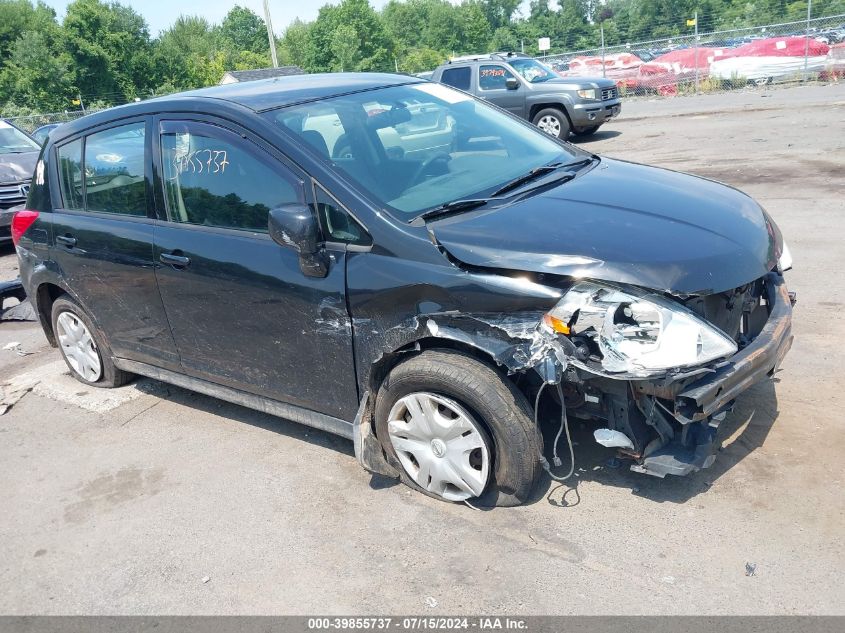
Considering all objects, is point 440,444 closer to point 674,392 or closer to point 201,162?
point 674,392

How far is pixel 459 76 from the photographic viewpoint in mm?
16969

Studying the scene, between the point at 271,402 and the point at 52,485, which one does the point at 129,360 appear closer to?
the point at 52,485

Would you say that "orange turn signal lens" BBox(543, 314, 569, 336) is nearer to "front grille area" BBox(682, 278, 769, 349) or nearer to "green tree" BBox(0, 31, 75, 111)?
"front grille area" BBox(682, 278, 769, 349)

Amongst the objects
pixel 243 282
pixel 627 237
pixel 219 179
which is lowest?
pixel 243 282

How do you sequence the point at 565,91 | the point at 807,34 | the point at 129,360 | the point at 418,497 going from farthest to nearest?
the point at 807,34, the point at 565,91, the point at 129,360, the point at 418,497

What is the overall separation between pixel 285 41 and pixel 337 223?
310 feet

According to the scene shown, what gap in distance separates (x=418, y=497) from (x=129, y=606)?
4.36 ft

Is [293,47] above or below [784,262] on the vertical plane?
above

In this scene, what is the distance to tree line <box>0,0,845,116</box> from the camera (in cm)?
5138

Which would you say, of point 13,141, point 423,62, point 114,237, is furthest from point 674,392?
point 423,62

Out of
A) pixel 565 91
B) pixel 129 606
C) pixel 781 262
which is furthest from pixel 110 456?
pixel 565 91

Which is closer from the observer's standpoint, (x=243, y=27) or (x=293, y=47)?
(x=293, y=47)

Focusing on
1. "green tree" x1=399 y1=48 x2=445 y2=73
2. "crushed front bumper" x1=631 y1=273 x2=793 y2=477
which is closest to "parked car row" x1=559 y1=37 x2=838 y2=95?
"crushed front bumper" x1=631 y1=273 x2=793 y2=477

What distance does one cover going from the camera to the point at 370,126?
13.3 feet
